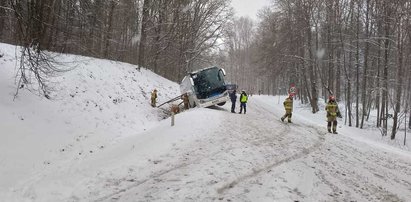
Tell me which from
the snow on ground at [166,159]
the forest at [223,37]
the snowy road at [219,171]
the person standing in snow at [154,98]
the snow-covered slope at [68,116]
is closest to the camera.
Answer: the snowy road at [219,171]

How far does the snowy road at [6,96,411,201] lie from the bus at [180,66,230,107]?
9755 mm

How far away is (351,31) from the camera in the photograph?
101ft

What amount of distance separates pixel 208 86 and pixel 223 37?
2050 cm

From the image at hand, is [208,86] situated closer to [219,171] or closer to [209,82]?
[209,82]

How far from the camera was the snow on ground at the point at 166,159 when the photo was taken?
783 centimetres

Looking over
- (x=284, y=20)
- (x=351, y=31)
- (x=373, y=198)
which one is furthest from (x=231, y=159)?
(x=284, y=20)

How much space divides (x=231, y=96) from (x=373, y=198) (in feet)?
54.3

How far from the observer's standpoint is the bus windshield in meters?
24.1

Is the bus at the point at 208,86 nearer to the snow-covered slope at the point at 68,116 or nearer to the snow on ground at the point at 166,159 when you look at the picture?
the snow-covered slope at the point at 68,116

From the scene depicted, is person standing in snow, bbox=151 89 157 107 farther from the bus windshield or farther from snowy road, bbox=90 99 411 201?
snowy road, bbox=90 99 411 201

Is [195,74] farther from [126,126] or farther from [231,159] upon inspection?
[231,159]

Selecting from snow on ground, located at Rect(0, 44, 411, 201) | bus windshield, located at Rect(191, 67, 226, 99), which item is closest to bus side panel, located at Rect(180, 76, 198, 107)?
bus windshield, located at Rect(191, 67, 226, 99)

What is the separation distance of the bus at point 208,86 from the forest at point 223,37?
236 inches

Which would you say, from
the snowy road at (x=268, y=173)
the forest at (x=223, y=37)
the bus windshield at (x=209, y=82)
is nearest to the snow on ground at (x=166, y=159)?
the snowy road at (x=268, y=173)
